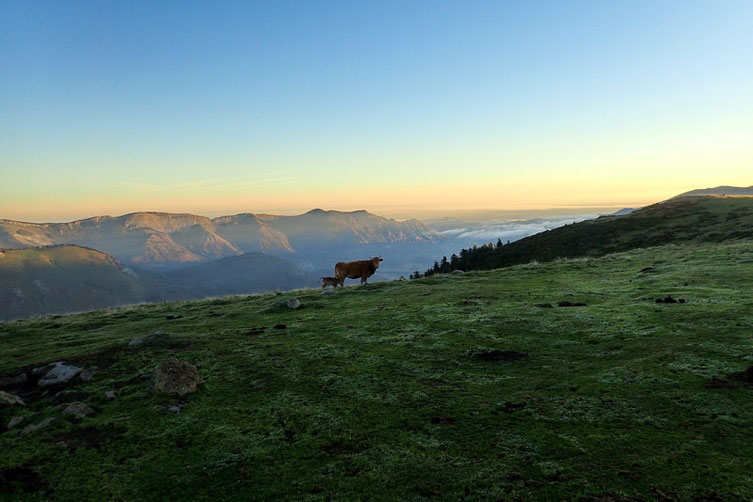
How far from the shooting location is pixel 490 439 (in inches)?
322

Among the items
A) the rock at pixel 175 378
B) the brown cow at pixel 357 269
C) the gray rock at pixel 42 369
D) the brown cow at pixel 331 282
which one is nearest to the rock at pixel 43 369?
the gray rock at pixel 42 369

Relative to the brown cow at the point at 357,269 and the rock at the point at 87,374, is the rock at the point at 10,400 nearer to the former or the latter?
the rock at the point at 87,374

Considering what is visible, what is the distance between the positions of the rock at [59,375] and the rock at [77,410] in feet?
10.4

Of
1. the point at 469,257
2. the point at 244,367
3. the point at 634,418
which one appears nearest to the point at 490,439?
the point at 634,418

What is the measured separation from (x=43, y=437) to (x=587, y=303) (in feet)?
70.4

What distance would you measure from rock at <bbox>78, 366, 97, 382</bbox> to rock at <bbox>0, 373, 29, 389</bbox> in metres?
2.45

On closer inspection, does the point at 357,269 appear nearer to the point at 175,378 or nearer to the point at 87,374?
the point at 87,374

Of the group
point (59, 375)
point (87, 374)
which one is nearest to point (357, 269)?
point (87, 374)

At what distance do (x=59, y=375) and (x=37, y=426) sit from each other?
4.12 meters

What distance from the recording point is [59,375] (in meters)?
13.9

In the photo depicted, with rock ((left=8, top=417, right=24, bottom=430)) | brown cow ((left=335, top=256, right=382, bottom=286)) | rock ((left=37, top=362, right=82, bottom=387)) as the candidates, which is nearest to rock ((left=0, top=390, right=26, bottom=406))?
rock ((left=8, top=417, right=24, bottom=430))

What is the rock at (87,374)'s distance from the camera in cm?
1373

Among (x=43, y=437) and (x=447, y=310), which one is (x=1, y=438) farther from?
(x=447, y=310)

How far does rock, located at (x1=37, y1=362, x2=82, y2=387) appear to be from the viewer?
13602mm
